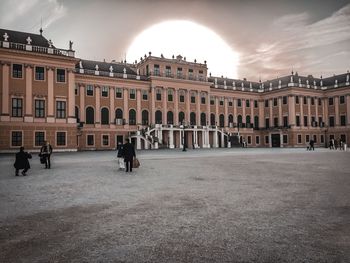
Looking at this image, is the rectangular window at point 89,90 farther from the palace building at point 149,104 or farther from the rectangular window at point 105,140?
the rectangular window at point 105,140

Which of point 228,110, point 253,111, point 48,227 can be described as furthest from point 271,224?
point 253,111

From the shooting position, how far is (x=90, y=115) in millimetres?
48875

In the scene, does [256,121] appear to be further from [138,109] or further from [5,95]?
[5,95]

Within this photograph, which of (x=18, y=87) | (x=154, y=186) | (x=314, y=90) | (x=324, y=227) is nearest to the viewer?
(x=324, y=227)

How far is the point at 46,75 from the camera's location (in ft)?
128

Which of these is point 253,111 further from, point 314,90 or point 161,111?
point 161,111

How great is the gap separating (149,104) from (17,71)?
23.6m

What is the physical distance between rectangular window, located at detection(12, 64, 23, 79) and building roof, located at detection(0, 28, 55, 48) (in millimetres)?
4023

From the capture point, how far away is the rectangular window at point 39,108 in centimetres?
3830

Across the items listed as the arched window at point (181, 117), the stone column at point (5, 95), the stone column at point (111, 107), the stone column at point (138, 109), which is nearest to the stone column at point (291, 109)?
the arched window at point (181, 117)

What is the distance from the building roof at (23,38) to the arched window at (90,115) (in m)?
12.4

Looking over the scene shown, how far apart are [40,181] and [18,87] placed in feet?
102

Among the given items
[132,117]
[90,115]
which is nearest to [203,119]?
[132,117]

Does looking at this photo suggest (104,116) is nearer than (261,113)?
Yes
